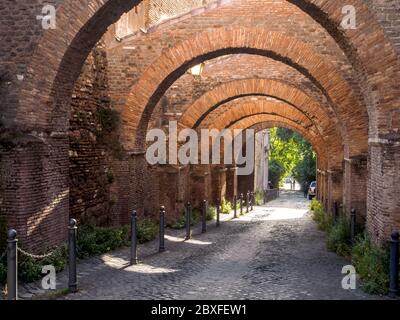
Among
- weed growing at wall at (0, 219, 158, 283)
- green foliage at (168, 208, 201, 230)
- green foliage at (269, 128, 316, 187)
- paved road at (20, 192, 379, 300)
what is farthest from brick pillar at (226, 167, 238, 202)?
green foliage at (269, 128, 316, 187)

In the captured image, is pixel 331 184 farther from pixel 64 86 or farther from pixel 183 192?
pixel 64 86

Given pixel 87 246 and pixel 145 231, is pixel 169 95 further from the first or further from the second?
pixel 87 246

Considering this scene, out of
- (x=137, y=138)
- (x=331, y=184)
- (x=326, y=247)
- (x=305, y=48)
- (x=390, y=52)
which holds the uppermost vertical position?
(x=305, y=48)

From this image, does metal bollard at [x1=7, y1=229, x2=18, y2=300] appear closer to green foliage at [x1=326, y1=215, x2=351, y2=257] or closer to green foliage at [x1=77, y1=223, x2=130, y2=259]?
green foliage at [x1=77, y1=223, x2=130, y2=259]

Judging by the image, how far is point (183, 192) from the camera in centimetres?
1675

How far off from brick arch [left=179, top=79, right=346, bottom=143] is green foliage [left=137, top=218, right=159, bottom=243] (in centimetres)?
471

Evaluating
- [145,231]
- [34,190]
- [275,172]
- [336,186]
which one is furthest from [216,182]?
[275,172]

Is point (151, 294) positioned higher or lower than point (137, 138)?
lower

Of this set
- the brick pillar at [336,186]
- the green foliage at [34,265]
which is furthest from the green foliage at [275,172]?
the green foliage at [34,265]

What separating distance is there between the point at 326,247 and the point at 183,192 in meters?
6.58

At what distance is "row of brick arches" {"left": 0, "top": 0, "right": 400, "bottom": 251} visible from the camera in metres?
7.36

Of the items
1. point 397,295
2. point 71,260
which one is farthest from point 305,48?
point 71,260

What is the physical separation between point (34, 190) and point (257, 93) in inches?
425
